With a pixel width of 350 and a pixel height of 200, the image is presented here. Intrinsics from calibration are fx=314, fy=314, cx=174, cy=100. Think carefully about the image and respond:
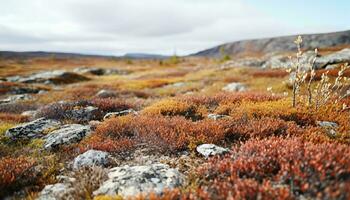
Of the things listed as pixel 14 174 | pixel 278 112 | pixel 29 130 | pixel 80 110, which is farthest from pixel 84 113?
pixel 278 112

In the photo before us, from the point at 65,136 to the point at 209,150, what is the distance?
3624 millimetres

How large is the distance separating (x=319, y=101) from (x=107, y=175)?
21.4 feet

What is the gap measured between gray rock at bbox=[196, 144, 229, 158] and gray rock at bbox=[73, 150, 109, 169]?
6.09 ft

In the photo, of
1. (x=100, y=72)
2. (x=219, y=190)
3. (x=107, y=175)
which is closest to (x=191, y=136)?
(x=107, y=175)

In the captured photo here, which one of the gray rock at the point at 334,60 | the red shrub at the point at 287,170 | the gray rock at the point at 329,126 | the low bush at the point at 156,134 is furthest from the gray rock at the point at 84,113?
the gray rock at the point at 334,60

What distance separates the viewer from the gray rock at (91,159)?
5.86m

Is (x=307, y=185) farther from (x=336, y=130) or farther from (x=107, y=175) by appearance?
(x=336, y=130)

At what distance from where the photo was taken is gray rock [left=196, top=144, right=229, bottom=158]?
5.94 metres

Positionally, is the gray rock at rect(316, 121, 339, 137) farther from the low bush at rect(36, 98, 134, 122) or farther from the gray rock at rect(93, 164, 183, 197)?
the low bush at rect(36, 98, 134, 122)

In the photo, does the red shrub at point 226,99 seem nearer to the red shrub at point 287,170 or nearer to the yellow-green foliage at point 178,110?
the yellow-green foliage at point 178,110

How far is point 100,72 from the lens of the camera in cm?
6738

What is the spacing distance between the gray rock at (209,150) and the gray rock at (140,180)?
0.91m

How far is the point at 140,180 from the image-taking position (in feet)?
15.9

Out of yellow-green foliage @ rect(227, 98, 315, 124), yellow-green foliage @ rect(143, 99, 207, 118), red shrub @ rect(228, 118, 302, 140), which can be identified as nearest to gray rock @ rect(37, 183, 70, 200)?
red shrub @ rect(228, 118, 302, 140)
